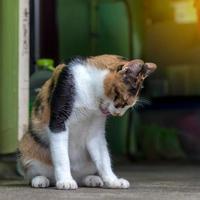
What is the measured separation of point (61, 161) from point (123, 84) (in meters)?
0.52

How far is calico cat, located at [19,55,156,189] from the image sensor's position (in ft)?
10.8

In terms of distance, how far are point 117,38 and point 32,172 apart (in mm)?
3052

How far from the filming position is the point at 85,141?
3.52 meters

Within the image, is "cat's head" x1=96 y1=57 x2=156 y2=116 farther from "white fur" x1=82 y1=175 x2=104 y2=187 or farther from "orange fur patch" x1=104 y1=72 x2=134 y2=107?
"white fur" x1=82 y1=175 x2=104 y2=187

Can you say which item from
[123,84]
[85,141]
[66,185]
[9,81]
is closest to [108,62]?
[123,84]

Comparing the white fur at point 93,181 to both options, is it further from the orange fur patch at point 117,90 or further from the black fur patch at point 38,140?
the orange fur patch at point 117,90

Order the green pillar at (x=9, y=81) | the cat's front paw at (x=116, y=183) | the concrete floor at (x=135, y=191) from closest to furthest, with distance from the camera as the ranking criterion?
the concrete floor at (x=135, y=191) → the cat's front paw at (x=116, y=183) → the green pillar at (x=9, y=81)

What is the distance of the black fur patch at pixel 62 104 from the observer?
11.0 feet

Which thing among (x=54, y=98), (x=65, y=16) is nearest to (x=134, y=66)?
(x=54, y=98)

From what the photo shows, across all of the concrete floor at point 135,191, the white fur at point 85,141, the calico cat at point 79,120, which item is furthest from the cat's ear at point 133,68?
the concrete floor at point 135,191

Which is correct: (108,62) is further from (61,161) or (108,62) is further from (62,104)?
(61,161)

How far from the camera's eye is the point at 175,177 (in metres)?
4.36

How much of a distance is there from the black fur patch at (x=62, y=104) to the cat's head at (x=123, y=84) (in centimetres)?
18

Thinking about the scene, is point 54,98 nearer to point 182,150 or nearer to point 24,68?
point 24,68
